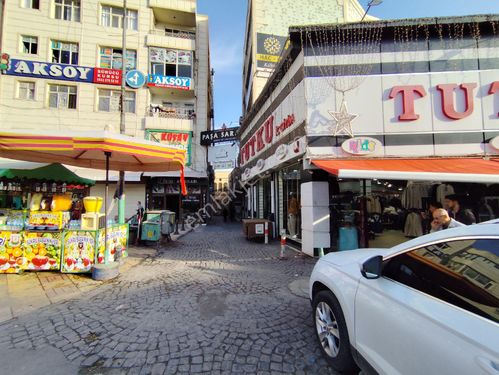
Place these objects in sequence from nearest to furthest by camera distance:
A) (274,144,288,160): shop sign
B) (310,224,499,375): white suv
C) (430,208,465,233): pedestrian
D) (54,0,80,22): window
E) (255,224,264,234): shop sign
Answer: (310,224,499,375): white suv < (430,208,465,233): pedestrian < (274,144,288,160): shop sign < (255,224,264,234): shop sign < (54,0,80,22): window

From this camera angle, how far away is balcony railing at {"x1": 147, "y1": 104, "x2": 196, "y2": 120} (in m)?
18.0

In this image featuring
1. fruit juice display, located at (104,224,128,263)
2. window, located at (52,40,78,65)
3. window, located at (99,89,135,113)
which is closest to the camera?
fruit juice display, located at (104,224,128,263)

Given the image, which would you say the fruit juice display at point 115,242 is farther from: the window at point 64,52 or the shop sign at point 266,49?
the shop sign at point 266,49

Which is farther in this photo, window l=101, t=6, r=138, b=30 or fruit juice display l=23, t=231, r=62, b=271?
window l=101, t=6, r=138, b=30

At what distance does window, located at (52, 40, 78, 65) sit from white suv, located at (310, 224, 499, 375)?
75.4 feet

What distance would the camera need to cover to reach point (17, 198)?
11.9 metres

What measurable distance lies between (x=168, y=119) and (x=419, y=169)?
16794 millimetres

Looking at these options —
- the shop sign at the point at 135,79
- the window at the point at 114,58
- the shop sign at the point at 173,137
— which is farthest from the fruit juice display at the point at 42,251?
the window at the point at 114,58

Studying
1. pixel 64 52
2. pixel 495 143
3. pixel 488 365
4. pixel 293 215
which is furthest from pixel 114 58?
pixel 488 365

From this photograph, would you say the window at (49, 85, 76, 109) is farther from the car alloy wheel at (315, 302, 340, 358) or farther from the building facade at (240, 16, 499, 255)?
the car alloy wheel at (315, 302, 340, 358)

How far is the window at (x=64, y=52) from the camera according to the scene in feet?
55.9

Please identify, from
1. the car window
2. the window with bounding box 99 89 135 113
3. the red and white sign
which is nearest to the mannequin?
the car window

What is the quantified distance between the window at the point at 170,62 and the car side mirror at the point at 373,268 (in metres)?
20.0

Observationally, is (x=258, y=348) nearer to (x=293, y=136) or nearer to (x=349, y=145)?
(x=349, y=145)
